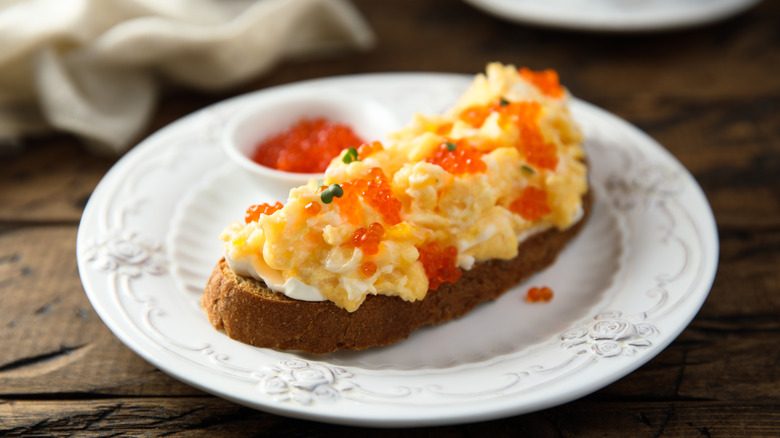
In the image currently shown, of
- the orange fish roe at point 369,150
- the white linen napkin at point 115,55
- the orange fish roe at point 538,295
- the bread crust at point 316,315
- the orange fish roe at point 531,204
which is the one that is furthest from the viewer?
the white linen napkin at point 115,55

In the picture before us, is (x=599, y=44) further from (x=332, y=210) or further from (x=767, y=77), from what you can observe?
(x=332, y=210)

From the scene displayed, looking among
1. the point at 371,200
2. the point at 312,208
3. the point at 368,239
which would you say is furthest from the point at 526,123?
the point at 312,208

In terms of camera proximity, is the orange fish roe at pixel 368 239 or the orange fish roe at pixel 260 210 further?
the orange fish roe at pixel 260 210

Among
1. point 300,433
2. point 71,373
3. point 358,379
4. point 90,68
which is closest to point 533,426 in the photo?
point 358,379

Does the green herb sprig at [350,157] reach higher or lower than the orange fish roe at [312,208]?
lower

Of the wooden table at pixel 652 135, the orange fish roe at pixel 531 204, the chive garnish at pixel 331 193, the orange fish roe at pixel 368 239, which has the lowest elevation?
the wooden table at pixel 652 135

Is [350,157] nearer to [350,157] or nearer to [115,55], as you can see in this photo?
[350,157]

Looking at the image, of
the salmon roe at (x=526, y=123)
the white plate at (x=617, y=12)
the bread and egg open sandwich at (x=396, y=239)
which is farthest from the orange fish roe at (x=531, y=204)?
the white plate at (x=617, y=12)

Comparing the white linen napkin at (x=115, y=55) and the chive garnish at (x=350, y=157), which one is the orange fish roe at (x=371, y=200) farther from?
the white linen napkin at (x=115, y=55)
